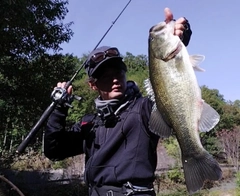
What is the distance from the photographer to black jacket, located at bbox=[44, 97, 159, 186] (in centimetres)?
210

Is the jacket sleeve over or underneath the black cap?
underneath

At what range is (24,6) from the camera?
8.12 metres

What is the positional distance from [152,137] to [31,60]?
8.35 metres

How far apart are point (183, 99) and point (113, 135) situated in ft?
1.79

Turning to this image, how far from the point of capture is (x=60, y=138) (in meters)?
2.43

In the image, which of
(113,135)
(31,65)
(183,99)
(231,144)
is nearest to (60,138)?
(113,135)

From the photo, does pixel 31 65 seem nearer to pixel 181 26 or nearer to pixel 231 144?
pixel 181 26

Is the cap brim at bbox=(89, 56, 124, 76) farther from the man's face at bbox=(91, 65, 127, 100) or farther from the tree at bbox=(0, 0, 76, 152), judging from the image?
the tree at bbox=(0, 0, 76, 152)

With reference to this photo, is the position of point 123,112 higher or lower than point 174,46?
lower

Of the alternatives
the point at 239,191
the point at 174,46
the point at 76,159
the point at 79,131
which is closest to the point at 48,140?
the point at 79,131

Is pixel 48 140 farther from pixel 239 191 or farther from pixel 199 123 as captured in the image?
pixel 239 191

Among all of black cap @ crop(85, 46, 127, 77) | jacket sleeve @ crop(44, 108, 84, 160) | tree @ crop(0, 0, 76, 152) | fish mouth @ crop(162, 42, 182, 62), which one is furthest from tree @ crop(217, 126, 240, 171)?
fish mouth @ crop(162, 42, 182, 62)

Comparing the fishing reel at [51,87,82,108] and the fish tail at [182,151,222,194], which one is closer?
the fish tail at [182,151,222,194]

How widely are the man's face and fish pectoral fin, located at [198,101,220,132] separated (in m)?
0.59
